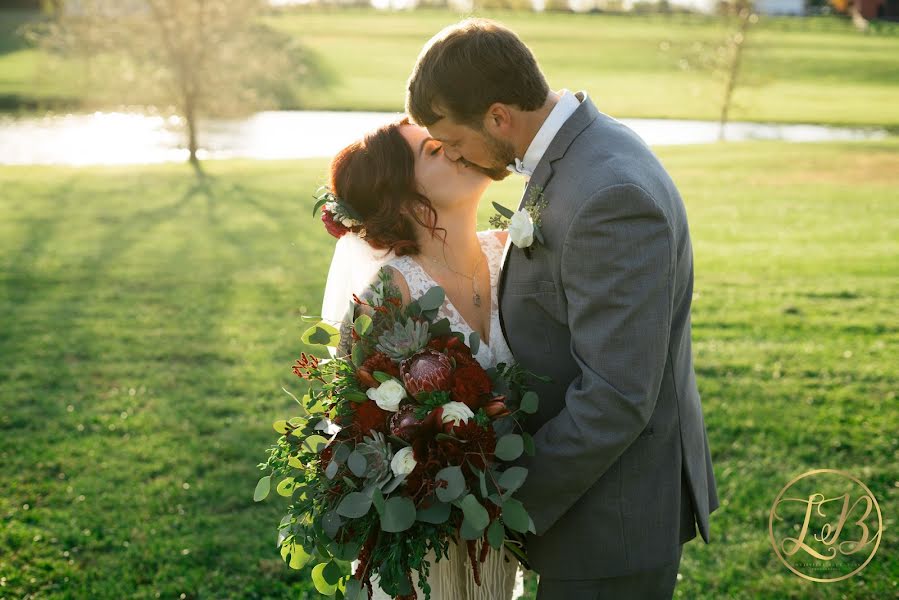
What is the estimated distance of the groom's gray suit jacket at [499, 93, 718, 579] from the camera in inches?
102

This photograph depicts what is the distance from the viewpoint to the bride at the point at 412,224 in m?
3.47

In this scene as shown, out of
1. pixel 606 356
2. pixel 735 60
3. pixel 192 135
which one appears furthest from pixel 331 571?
pixel 735 60

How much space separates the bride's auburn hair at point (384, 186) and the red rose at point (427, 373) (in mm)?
832

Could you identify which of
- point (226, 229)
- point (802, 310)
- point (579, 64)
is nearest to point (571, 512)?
point (802, 310)

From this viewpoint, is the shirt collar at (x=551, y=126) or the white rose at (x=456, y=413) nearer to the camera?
the white rose at (x=456, y=413)

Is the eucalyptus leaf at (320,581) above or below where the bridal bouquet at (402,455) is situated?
below

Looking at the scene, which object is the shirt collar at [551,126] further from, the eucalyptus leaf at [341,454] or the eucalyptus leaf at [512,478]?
the eucalyptus leaf at [341,454]

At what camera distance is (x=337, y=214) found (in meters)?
3.57

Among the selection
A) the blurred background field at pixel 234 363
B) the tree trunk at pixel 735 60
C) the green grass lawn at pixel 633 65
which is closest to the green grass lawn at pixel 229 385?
the blurred background field at pixel 234 363

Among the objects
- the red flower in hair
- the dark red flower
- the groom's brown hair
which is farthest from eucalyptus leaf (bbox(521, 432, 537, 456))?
the red flower in hair

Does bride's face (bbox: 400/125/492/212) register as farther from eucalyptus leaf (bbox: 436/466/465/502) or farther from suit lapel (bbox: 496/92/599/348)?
eucalyptus leaf (bbox: 436/466/465/502)

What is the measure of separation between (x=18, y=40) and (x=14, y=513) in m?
61.6

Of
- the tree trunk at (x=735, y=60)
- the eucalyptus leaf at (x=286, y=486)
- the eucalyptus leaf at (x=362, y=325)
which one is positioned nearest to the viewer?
the eucalyptus leaf at (x=362, y=325)

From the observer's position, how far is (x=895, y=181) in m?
18.6
